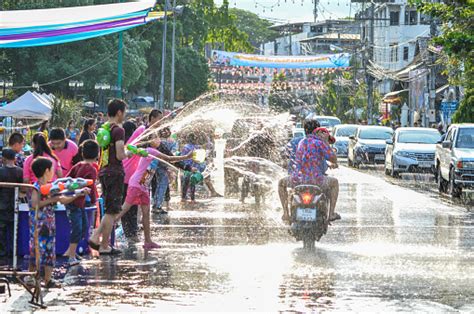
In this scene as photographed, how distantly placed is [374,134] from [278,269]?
3164 centimetres

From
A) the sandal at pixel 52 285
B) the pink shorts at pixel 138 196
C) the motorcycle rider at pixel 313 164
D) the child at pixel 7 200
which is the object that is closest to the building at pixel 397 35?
the motorcycle rider at pixel 313 164

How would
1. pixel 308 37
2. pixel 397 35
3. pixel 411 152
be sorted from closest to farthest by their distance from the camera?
pixel 411 152, pixel 397 35, pixel 308 37

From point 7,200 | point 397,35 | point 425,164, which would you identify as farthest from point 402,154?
point 397,35

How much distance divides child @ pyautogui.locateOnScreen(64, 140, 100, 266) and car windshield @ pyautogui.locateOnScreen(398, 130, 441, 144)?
23674 millimetres

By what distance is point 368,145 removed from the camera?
4325 centimetres

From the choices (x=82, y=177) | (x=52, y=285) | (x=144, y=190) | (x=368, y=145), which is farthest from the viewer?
(x=368, y=145)

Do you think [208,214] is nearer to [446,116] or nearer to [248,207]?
[248,207]

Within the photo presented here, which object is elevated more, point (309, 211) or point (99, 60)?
point (99, 60)

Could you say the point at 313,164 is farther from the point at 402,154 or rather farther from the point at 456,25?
the point at 402,154

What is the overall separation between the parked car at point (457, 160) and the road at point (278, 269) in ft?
16.4

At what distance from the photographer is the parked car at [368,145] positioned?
42.9m

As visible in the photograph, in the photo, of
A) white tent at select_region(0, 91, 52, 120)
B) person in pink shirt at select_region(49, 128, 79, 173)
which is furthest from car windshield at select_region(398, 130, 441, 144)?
person in pink shirt at select_region(49, 128, 79, 173)

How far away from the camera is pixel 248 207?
2233 centimetres

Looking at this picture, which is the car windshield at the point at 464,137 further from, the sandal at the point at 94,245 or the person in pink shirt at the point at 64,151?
the sandal at the point at 94,245
